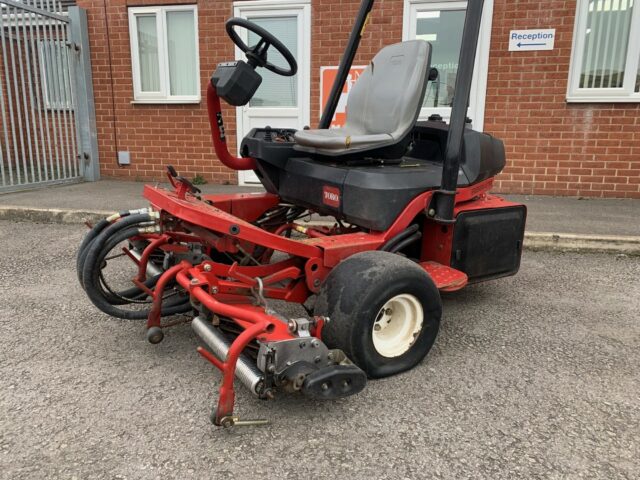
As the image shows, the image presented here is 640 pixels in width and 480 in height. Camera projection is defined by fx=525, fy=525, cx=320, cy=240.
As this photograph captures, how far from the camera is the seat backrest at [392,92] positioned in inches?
128

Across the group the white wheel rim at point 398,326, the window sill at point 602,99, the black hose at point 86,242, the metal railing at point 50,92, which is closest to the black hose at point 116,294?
the black hose at point 86,242

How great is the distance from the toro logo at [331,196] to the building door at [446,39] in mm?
4511

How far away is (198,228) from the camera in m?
2.72

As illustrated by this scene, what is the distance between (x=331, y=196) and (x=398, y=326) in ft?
2.89

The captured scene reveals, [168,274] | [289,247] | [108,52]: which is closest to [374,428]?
[289,247]

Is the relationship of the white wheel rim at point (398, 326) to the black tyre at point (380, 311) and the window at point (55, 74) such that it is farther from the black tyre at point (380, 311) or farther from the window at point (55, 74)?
the window at point (55, 74)

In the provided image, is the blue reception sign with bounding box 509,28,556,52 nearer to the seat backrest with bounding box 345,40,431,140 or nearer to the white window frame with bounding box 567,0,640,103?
the white window frame with bounding box 567,0,640,103

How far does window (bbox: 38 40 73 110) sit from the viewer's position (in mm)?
7984

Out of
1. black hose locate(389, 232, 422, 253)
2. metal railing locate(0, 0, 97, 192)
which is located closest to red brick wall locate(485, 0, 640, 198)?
black hose locate(389, 232, 422, 253)

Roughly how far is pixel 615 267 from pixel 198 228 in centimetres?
379

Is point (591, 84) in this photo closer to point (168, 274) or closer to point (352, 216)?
point (352, 216)

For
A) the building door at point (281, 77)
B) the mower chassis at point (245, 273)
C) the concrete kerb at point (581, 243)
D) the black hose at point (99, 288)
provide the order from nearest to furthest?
the mower chassis at point (245, 273) → the black hose at point (99, 288) → the concrete kerb at point (581, 243) → the building door at point (281, 77)

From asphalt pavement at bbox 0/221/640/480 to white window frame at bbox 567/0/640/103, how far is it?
4379mm

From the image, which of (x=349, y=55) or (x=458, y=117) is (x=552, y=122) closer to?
(x=349, y=55)
